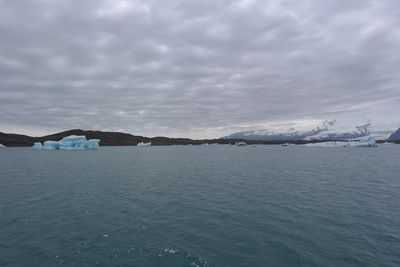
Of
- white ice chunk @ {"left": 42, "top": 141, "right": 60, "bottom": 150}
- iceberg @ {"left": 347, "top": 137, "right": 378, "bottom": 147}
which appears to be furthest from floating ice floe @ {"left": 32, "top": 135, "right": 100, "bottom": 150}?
iceberg @ {"left": 347, "top": 137, "right": 378, "bottom": 147}

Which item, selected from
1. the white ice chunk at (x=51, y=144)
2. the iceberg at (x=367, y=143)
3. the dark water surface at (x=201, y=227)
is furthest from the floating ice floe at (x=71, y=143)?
the iceberg at (x=367, y=143)

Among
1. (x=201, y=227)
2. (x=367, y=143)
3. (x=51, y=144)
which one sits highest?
(x=51, y=144)

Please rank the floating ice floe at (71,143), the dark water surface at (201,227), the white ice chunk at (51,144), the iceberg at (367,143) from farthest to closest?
the iceberg at (367,143), the white ice chunk at (51,144), the floating ice floe at (71,143), the dark water surface at (201,227)

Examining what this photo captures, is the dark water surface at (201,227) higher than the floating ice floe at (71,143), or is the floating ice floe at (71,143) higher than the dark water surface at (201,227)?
the floating ice floe at (71,143)

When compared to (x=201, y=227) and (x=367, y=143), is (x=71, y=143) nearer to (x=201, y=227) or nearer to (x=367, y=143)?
(x=201, y=227)

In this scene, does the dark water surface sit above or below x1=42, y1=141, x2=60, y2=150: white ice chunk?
below

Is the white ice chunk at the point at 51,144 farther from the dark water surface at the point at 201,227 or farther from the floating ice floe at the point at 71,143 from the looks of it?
the dark water surface at the point at 201,227

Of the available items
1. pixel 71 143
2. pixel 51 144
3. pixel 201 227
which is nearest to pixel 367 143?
pixel 201 227

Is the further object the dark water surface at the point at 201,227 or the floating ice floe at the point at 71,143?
the floating ice floe at the point at 71,143

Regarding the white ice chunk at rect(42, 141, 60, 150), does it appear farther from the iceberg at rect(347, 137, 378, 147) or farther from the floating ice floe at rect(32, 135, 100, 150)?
the iceberg at rect(347, 137, 378, 147)

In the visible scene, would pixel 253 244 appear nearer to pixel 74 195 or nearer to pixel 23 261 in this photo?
pixel 23 261

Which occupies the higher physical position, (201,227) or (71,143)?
(71,143)

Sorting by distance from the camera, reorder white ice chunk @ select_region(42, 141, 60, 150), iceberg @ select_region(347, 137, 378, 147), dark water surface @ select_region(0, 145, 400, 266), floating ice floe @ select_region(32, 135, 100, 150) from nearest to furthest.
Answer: dark water surface @ select_region(0, 145, 400, 266), floating ice floe @ select_region(32, 135, 100, 150), white ice chunk @ select_region(42, 141, 60, 150), iceberg @ select_region(347, 137, 378, 147)

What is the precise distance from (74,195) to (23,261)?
1290cm
